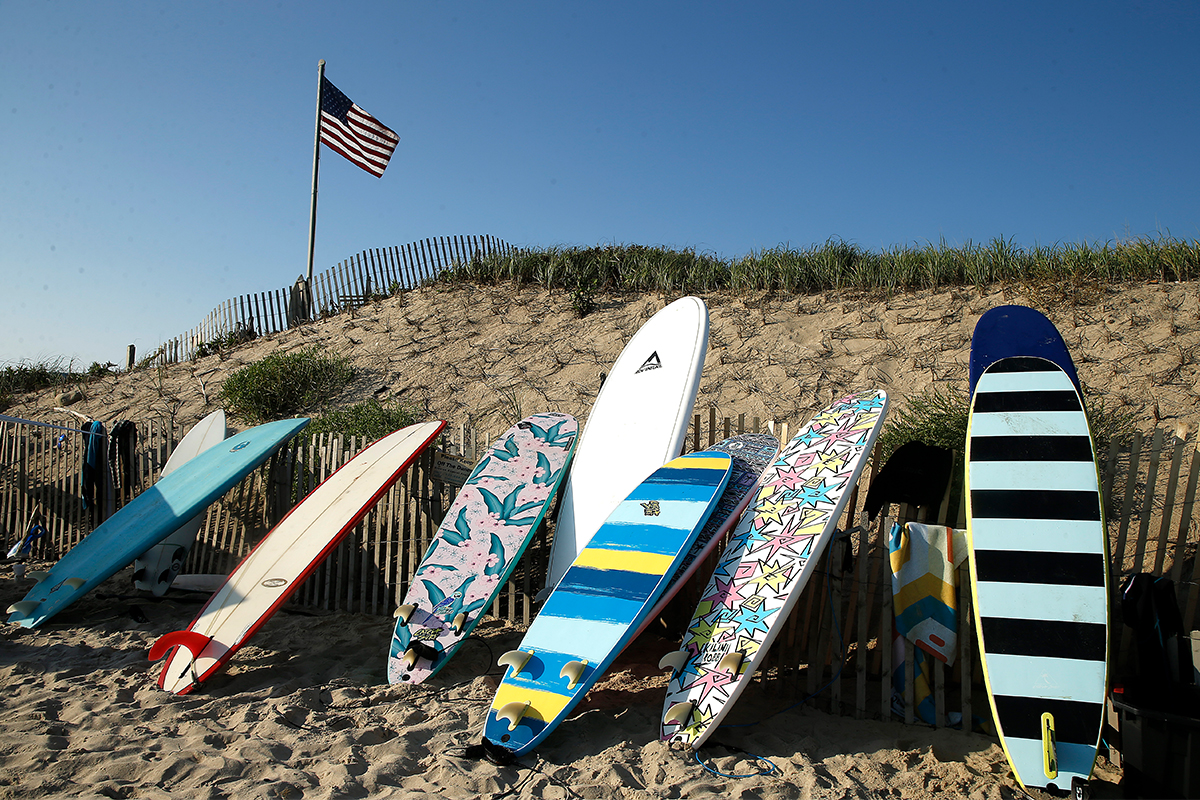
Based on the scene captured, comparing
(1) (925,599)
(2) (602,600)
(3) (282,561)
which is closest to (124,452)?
(3) (282,561)

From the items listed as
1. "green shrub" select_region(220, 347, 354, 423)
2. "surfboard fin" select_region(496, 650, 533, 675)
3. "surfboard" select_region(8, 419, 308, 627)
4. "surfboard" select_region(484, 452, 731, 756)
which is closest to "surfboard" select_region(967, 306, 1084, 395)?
"surfboard" select_region(484, 452, 731, 756)

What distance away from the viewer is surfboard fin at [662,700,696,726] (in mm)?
2924

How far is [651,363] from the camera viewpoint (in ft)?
16.9

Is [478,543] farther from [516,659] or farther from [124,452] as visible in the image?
[124,452]

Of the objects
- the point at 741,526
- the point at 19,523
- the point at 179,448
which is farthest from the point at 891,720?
the point at 19,523

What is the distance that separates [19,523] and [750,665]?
8.12 m

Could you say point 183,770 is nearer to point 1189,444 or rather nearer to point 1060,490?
point 1060,490

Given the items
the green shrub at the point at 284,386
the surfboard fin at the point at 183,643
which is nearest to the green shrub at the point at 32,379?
the green shrub at the point at 284,386

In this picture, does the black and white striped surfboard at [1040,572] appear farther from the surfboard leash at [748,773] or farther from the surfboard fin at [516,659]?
the surfboard fin at [516,659]

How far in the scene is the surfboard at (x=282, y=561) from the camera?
378 cm

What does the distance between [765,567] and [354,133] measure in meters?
12.6

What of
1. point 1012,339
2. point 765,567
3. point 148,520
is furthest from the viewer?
point 148,520

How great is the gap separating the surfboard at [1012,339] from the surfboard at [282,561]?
11.6 feet

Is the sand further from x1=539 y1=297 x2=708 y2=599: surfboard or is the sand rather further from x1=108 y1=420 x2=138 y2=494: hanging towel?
x1=108 y1=420 x2=138 y2=494: hanging towel
